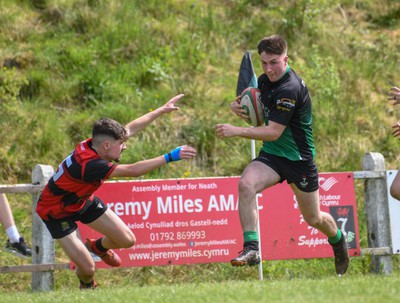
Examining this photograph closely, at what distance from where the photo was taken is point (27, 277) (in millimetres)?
10359

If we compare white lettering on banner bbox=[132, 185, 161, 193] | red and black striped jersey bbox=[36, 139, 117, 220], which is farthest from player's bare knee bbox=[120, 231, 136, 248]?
white lettering on banner bbox=[132, 185, 161, 193]

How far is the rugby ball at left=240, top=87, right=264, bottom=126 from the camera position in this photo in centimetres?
798

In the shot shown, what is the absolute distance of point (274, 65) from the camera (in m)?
7.81

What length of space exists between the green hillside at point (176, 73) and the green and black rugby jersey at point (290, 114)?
4.08 m

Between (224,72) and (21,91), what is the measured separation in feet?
11.9

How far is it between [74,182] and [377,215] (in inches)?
155

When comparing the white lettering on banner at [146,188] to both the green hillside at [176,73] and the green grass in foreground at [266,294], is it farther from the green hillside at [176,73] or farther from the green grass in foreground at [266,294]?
the green grass in foreground at [266,294]

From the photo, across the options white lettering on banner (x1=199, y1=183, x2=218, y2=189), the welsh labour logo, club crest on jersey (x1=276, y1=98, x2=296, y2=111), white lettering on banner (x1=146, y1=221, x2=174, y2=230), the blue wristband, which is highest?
club crest on jersey (x1=276, y1=98, x2=296, y2=111)

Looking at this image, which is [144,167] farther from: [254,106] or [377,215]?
[377,215]

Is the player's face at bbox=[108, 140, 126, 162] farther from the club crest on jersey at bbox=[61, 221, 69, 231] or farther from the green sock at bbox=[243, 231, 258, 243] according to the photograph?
the green sock at bbox=[243, 231, 258, 243]

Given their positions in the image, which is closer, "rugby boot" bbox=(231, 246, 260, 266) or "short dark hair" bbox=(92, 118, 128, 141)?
"rugby boot" bbox=(231, 246, 260, 266)

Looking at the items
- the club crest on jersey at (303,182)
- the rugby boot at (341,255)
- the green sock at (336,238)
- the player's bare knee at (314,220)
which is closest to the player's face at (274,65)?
the club crest on jersey at (303,182)

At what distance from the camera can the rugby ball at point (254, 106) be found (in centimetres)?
798

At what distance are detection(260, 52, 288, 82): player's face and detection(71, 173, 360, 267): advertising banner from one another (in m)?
1.97
